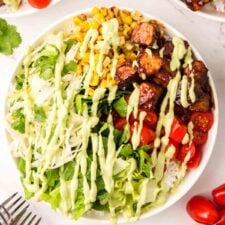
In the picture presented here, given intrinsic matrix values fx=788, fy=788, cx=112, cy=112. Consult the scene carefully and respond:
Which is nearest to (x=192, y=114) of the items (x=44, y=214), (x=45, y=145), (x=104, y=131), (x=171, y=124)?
(x=171, y=124)

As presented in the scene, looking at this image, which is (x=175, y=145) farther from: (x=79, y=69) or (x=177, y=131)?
(x=79, y=69)

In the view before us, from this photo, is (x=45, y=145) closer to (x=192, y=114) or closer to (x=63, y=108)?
(x=63, y=108)

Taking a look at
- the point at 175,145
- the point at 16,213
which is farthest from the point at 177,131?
the point at 16,213

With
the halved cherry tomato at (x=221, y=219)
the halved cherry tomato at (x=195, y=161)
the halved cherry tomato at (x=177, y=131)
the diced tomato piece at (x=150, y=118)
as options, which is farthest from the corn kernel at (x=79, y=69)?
the halved cherry tomato at (x=221, y=219)

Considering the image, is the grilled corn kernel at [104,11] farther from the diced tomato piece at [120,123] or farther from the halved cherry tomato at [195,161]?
the halved cherry tomato at [195,161]

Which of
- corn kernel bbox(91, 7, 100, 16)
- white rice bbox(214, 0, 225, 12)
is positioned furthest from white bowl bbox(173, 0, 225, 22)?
corn kernel bbox(91, 7, 100, 16)

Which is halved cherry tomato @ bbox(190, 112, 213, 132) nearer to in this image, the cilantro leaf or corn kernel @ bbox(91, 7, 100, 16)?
corn kernel @ bbox(91, 7, 100, 16)
